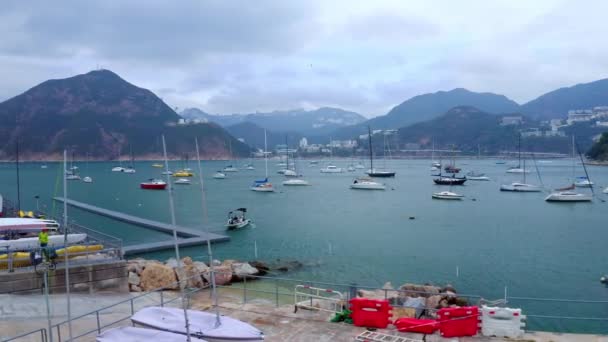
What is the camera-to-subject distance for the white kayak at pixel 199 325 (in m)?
8.83

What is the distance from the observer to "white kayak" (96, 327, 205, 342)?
333 inches

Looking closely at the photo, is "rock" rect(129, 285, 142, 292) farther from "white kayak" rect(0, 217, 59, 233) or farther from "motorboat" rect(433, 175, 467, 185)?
"motorboat" rect(433, 175, 467, 185)

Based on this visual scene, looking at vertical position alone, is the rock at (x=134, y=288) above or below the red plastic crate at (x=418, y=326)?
below

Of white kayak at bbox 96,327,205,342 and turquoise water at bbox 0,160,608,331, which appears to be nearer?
white kayak at bbox 96,327,205,342

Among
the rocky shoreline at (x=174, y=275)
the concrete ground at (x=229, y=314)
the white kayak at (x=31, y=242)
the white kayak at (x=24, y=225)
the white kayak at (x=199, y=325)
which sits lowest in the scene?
the rocky shoreline at (x=174, y=275)

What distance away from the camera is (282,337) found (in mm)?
10523

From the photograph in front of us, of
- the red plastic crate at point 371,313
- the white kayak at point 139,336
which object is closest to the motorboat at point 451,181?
the red plastic crate at point 371,313

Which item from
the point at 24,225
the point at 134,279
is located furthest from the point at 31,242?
the point at 134,279

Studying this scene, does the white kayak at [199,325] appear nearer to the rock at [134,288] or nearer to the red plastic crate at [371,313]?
the red plastic crate at [371,313]

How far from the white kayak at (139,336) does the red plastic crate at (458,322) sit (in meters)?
5.47

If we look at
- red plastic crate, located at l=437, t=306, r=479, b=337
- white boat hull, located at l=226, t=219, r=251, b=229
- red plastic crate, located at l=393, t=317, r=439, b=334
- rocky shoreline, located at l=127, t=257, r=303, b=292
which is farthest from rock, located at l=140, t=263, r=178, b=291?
white boat hull, located at l=226, t=219, r=251, b=229

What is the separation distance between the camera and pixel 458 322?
10555mm

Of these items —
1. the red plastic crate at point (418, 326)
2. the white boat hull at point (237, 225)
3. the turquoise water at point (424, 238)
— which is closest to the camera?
the red plastic crate at point (418, 326)

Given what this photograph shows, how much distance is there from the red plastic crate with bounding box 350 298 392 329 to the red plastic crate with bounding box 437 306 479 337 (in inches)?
50.0
